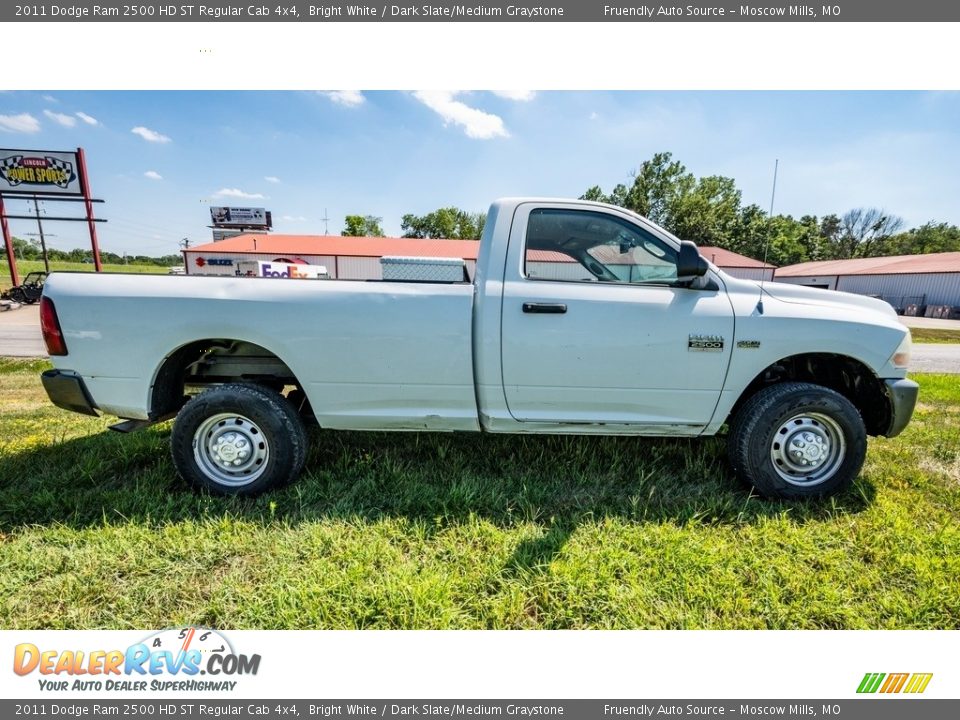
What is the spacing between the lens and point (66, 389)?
9.01 ft

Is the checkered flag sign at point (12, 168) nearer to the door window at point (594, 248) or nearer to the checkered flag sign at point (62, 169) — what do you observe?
the checkered flag sign at point (62, 169)

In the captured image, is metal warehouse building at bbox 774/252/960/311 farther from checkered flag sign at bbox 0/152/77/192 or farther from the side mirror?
checkered flag sign at bbox 0/152/77/192

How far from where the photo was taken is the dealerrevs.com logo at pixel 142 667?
184 cm

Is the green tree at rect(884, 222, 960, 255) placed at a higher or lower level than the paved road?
higher

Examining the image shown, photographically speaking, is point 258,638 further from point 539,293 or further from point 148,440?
point 148,440

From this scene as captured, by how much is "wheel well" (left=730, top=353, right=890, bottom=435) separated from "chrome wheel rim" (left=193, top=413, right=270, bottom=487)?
3.37 meters

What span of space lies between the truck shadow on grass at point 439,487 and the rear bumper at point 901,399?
1.85ft

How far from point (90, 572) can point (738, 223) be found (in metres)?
57.4

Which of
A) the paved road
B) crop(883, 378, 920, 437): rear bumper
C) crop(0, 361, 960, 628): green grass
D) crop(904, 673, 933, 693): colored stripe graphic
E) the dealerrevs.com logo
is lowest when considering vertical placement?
the paved road

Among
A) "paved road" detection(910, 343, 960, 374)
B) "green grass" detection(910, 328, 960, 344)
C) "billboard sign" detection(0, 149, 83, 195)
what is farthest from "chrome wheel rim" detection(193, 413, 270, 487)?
"billboard sign" detection(0, 149, 83, 195)

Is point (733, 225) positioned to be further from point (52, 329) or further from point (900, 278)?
point (52, 329)

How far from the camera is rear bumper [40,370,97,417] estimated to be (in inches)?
108

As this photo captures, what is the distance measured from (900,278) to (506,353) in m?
41.0

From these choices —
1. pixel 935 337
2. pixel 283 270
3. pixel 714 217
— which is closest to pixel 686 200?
pixel 714 217
